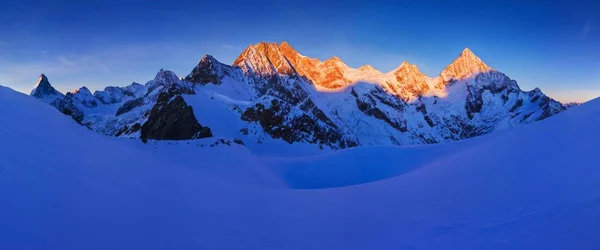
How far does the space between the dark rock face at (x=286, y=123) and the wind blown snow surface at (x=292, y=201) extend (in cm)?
7113

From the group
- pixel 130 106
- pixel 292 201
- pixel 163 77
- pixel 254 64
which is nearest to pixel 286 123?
pixel 292 201

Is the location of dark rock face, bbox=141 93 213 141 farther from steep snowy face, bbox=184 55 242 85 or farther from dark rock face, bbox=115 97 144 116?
dark rock face, bbox=115 97 144 116

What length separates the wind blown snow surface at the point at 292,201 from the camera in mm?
8758


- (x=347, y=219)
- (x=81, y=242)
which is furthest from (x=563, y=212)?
(x=81, y=242)

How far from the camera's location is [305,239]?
33.6 feet

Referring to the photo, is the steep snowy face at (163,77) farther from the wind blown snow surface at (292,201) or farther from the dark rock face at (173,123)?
the wind blown snow surface at (292,201)

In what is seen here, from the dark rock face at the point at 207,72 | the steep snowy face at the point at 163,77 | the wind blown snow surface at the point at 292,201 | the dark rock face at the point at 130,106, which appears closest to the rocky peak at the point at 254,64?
the dark rock face at the point at 207,72

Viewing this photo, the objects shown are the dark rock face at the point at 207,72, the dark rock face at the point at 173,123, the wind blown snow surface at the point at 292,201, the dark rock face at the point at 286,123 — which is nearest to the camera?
the wind blown snow surface at the point at 292,201

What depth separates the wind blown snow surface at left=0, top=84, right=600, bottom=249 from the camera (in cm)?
876

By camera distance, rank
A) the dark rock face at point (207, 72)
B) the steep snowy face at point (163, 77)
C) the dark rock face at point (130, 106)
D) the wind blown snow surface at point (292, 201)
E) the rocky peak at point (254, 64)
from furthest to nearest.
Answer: the steep snowy face at point (163, 77), the rocky peak at point (254, 64), the dark rock face at point (130, 106), the dark rock face at point (207, 72), the wind blown snow surface at point (292, 201)

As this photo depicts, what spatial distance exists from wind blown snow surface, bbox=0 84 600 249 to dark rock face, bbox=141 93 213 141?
130 feet

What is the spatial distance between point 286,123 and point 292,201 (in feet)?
253

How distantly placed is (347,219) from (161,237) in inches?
216

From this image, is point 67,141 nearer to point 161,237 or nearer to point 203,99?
point 161,237
